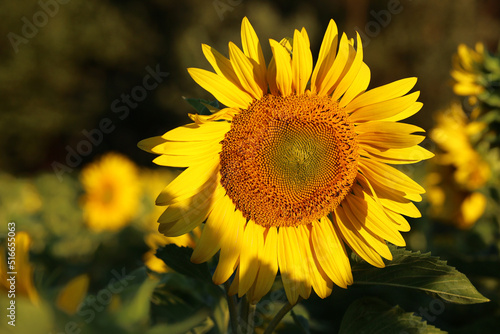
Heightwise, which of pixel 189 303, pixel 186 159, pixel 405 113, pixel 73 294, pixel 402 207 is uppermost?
pixel 405 113

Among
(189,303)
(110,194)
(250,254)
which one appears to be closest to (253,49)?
(250,254)

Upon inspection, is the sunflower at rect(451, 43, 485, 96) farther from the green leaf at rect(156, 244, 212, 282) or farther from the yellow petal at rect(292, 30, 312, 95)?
the green leaf at rect(156, 244, 212, 282)

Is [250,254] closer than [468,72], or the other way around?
[250,254]

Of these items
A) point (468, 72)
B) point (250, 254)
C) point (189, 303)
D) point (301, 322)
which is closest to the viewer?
point (250, 254)

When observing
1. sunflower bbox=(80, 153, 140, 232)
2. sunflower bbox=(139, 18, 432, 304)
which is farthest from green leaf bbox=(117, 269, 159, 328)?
sunflower bbox=(80, 153, 140, 232)

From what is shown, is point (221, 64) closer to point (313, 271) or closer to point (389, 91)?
point (389, 91)
